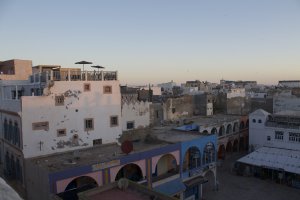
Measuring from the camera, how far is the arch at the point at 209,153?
26861 millimetres

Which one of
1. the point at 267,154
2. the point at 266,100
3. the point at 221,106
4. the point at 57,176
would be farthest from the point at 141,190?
the point at 266,100

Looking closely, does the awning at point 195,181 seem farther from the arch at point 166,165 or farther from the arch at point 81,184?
the arch at point 81,184

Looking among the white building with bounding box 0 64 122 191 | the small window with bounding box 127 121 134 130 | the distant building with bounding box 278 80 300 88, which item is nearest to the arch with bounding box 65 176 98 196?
the white building with bounding box 0 64 122 191

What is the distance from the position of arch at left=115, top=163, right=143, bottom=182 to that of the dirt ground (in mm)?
8818

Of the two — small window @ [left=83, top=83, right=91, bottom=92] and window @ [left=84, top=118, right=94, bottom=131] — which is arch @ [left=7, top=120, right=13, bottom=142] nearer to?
window @ [left=84, top=118, right=94, bottom=131]

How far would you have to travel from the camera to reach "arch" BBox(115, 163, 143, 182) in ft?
71.1

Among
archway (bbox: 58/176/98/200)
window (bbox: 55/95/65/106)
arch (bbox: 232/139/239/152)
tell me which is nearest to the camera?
archway (bbox: 58/176/98/200)

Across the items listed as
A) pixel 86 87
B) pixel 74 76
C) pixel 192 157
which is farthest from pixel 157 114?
pixel 74 76

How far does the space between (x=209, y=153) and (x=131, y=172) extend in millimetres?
9157

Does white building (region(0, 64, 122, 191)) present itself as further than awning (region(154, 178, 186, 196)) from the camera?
No

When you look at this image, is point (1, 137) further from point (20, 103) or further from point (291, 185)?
point (291, 185)

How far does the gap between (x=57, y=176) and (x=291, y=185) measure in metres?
25.1

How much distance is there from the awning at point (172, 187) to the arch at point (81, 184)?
5.64 m

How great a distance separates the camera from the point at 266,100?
54.4m
